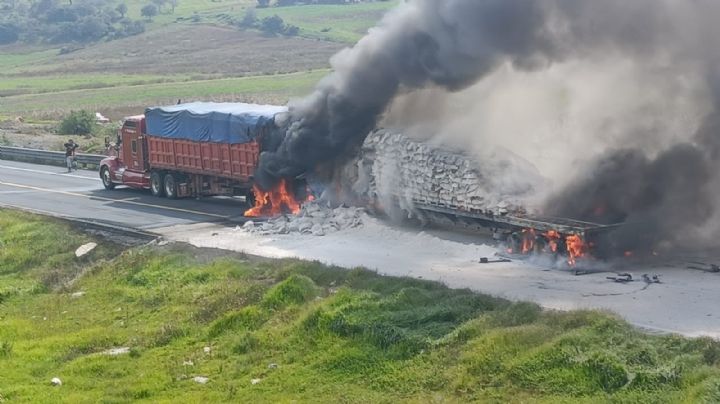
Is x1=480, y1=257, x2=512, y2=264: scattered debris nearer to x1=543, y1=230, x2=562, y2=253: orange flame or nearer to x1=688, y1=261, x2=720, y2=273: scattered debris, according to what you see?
x1=543, y1=230, x2=562, y2=253: orange flame

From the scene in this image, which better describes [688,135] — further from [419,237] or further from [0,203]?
[0,203]

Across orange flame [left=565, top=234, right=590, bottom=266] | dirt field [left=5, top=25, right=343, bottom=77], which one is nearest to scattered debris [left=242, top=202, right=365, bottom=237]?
orange flame [left=565, top=234, right=590, bottom=266]

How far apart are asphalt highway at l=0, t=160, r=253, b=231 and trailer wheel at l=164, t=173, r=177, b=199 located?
0.30m

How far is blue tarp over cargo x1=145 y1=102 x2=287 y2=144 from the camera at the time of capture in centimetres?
3238

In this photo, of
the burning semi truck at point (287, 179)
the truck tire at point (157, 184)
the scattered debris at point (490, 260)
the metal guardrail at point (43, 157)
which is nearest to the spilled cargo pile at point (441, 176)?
the burning semi truck at point (287, 179)

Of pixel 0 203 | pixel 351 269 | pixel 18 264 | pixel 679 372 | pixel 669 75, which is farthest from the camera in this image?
pixel 0 203

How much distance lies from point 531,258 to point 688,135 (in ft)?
14.3

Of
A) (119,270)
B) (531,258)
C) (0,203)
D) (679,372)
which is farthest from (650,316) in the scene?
(0,203)

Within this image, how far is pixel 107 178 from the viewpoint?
131 feet

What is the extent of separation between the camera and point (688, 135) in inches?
917

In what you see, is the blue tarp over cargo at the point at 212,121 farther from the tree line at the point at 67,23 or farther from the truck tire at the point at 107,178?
the tree line at the point at 67,23

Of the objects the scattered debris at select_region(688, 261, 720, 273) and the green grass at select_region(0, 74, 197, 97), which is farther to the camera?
the green grass at select_region(0, 74, 197, 97)

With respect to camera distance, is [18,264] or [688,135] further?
[18,264]

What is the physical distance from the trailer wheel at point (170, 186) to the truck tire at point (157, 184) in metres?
0.37
